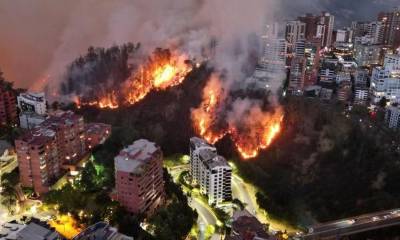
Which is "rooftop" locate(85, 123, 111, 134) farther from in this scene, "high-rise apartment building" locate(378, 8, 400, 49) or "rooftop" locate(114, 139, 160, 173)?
"high-rise apartment building" locate(378, 8, 400, 49)

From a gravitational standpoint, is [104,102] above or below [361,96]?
below

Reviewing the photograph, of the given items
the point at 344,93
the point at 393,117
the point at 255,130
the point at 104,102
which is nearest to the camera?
the point at 393,117

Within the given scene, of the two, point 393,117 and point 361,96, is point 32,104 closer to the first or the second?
point 361,96

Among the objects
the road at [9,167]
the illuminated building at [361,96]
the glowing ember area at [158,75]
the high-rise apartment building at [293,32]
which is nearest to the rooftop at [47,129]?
the road at [9,167]

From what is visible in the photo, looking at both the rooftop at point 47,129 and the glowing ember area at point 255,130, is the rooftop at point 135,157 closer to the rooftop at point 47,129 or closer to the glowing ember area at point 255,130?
the rooftop at point 47,129

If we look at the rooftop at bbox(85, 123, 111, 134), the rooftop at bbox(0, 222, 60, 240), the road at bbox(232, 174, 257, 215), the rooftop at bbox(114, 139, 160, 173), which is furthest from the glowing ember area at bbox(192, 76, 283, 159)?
the rooftop at bbox(0, 222, 60, 240)

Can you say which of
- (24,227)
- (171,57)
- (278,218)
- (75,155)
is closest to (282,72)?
(171,57)

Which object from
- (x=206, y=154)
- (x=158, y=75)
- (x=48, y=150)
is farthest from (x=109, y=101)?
(x=48, y=150)
